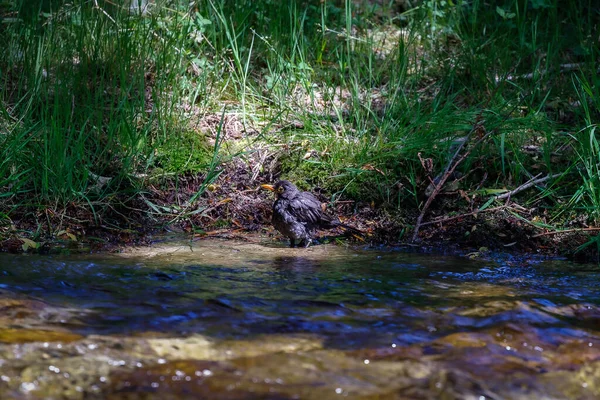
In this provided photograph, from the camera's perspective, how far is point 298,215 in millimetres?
5055

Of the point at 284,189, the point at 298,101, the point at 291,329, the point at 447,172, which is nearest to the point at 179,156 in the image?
the point at 284,189

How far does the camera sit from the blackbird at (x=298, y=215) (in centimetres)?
509

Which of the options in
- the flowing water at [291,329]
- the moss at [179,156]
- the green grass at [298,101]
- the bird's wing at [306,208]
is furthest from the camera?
the moss at [179,156]

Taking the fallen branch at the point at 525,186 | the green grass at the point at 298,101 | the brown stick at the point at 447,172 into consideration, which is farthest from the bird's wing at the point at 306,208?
the fallen branch at the point at 525,186

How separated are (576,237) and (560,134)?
121 cm

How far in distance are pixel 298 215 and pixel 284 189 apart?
1.55ft

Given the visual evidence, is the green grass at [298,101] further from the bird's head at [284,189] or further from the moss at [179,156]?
the bird's head at [284,189]

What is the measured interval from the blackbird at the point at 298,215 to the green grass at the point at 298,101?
1.43ft

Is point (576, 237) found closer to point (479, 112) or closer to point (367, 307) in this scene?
point (479, 112)

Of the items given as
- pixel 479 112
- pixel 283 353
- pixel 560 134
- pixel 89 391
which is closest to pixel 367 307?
pixel 283 353

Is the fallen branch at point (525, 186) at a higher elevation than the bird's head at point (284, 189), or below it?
higher

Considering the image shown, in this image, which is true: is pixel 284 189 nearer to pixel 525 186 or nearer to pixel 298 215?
pixel 298 215

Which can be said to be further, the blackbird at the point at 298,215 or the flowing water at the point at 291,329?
the blackbird at the point at 298,215

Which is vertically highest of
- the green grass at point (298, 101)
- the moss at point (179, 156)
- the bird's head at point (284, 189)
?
the green grass at point (298, 101)
